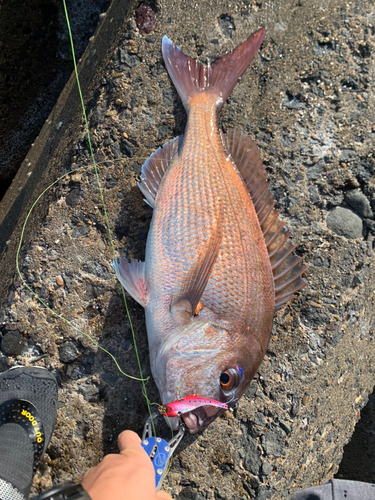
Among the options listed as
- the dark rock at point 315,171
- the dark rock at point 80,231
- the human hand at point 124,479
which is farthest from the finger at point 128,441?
the dark rock at point 315,171

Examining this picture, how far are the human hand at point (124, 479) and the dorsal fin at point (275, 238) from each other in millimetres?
1013

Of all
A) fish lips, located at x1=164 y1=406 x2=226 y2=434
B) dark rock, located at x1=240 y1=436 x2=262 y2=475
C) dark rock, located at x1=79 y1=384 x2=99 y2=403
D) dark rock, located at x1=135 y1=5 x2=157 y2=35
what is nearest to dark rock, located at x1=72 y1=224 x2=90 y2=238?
dark rock, located at x1=79 y1=384 x2=99 y2=403

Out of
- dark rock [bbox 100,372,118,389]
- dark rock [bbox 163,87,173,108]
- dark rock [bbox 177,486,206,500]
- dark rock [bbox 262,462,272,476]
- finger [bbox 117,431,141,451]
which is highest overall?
dark rock [bbox 163,87,173,108]

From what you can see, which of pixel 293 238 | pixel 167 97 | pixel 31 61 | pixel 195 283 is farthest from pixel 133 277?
pixel 31 61

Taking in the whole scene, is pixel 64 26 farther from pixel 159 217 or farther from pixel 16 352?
pixel 16 352

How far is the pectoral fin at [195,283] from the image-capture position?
1.90 metres

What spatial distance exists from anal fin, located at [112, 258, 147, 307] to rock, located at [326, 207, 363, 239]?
3.91 ft

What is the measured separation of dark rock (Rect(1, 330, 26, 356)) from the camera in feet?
7.22

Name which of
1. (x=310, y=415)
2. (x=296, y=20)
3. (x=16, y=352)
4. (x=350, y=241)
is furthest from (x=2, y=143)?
(x=310, y=415)

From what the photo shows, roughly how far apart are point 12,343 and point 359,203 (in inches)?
87.6

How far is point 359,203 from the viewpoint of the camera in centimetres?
Result: 241

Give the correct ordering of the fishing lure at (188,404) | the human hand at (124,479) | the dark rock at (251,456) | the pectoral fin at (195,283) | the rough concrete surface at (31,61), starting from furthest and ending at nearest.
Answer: the rough concrete surface at (31,61) → the dark rock at (251,456) → the pectoral fin at (195,283) → the fishing lure at (188,404) → the human hand at (124,479)

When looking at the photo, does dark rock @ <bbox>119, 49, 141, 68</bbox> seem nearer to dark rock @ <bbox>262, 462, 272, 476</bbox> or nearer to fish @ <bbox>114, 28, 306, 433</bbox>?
fish @ <bbox>114, 28, 306, 433</bbox>

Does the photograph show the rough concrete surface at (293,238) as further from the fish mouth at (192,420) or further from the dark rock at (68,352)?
the fish mouth at (192,420)
